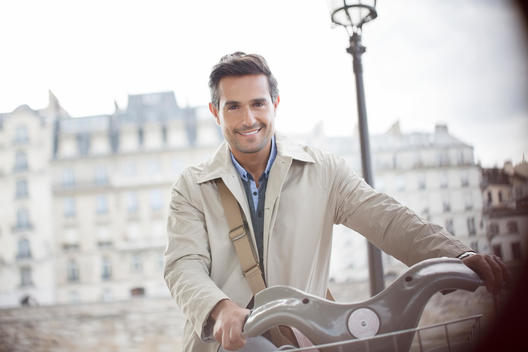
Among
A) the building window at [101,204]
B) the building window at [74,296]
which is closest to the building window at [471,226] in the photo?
the building window at [101,204]

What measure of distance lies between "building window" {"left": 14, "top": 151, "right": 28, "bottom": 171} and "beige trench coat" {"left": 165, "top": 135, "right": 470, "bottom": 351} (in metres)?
23.8

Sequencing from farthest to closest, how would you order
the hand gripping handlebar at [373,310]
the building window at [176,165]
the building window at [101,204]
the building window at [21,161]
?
the building window at [101,204]
the building window at [21,161]
the building window at [176,165]
the hand gripping handlebar at [373,310]

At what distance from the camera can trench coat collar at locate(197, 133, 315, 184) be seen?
123cm

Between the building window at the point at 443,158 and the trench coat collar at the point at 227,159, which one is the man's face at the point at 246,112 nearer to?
the trench coat collar at the point at 227,159

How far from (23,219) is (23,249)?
1603 mm

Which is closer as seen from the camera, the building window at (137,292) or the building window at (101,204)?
the building window at (101,204)

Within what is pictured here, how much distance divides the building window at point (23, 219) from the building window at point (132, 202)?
17.4ft

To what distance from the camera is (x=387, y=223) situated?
3.65ft

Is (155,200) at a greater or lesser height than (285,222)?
greater

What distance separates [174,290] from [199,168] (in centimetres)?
38

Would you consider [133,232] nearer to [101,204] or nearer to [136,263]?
[136,263]

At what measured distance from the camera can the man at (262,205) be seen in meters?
1.15

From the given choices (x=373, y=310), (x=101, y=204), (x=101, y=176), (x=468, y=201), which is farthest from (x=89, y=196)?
(x=373, y=310)

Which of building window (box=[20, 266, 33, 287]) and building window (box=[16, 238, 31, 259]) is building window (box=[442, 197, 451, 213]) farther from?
building window (box=[20, 266, 33, 287])
